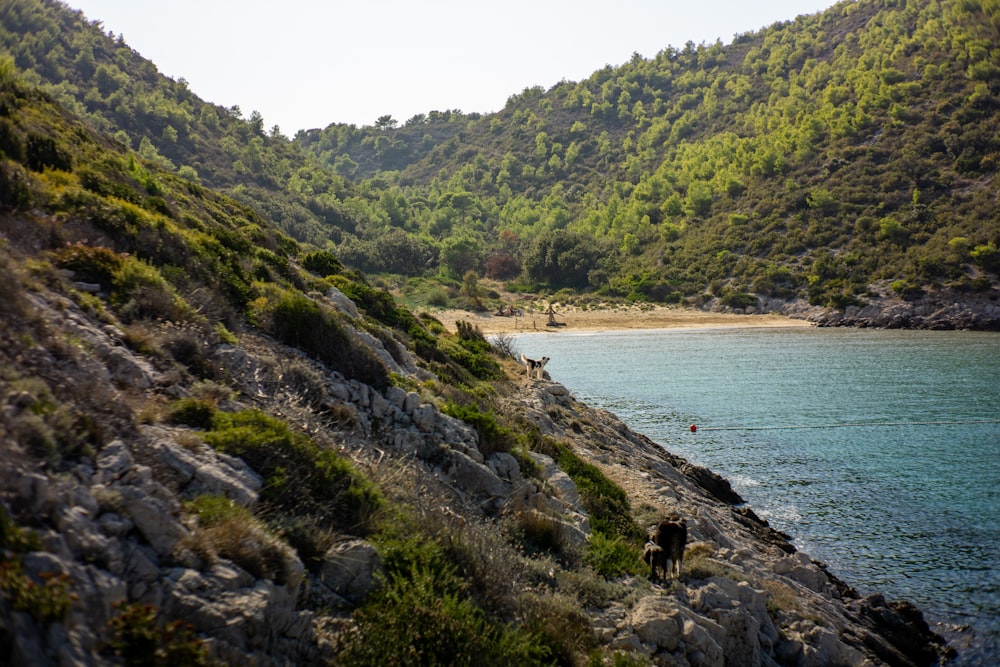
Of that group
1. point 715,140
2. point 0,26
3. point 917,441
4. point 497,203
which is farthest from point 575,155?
point 917,441

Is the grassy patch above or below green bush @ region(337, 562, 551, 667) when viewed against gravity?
above

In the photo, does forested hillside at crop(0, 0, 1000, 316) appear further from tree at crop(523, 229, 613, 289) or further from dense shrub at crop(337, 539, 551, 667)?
dense shrub at crop(337, 539, 551, 667)

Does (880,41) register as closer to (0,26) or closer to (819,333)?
(819,333)

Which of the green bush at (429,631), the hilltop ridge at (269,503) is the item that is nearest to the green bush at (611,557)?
the hilltop ridge at (269,503)

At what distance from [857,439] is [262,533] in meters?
26.0

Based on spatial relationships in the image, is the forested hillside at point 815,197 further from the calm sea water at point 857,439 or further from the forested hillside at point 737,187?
the calm sea water at point 857,439

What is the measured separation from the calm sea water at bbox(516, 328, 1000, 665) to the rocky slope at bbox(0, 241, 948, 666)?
236cm

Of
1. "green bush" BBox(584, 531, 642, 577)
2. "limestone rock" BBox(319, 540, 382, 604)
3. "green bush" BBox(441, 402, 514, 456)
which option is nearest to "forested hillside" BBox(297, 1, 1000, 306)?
"green bush" BBox(441, 402, 514, 456)

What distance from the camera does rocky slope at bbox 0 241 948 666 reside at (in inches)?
173

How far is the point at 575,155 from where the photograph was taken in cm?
18000

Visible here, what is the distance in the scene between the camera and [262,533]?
19.0ft

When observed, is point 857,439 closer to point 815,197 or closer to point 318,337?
point 318,337

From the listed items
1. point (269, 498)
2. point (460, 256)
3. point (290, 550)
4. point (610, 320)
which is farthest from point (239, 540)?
point (460, 256)

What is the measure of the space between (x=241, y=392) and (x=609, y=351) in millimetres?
48247
